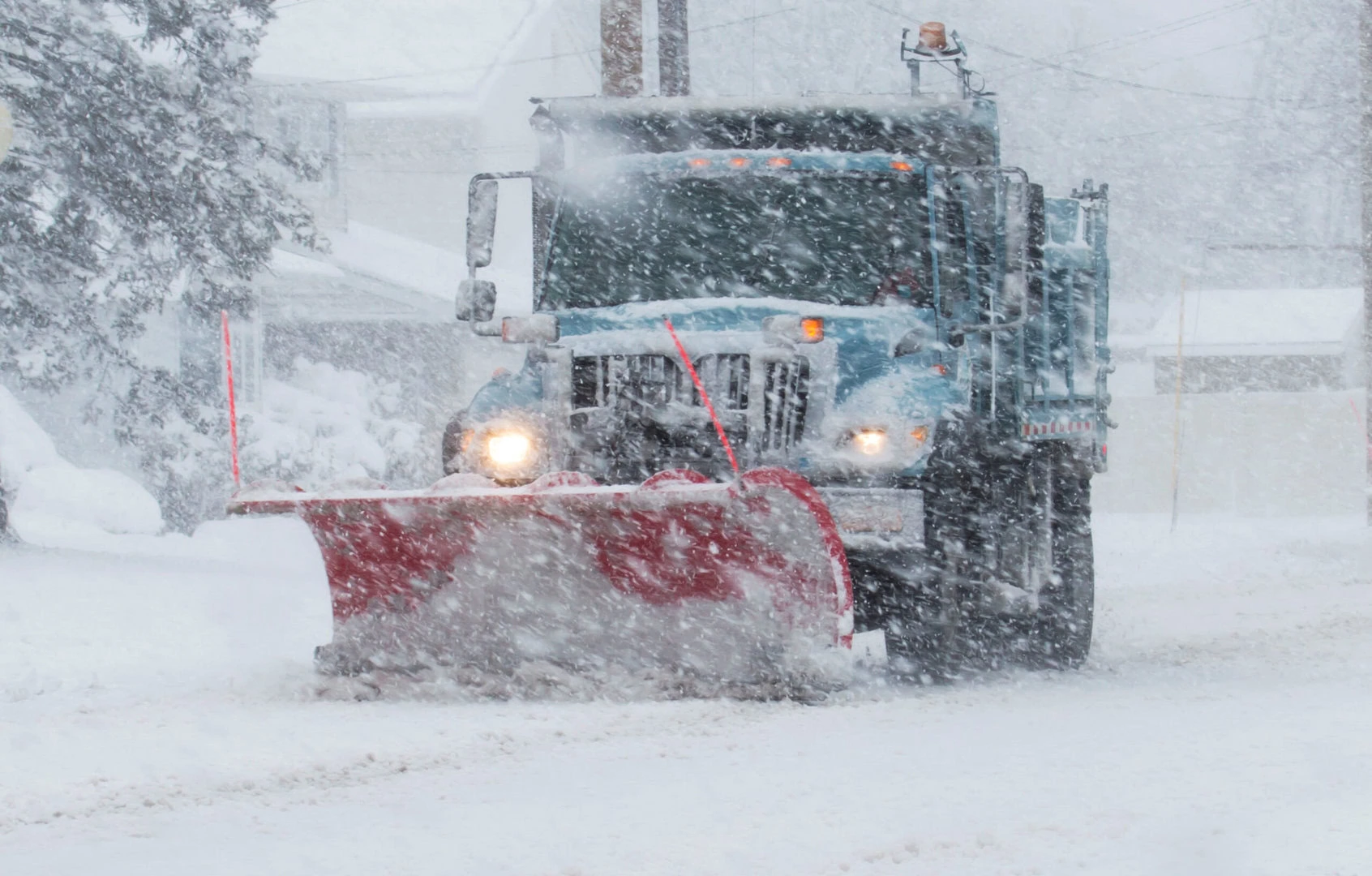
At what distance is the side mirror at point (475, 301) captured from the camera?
9234 mm

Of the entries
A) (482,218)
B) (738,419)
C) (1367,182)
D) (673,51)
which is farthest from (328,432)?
(738,419)

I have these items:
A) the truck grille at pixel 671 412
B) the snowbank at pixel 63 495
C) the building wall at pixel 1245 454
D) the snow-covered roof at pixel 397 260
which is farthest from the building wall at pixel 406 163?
Result: the truck grille at pixel 671 412

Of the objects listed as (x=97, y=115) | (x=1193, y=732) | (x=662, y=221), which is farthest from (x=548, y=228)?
(x=97, y=115)

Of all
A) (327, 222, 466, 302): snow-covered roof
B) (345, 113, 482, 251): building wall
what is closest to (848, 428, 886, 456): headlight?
(327, 222, 466, 302): snow-covered roof

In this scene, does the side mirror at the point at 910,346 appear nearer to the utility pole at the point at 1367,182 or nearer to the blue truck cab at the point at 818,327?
the blue truck cab at the point at 818,327

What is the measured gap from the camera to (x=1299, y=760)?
247 inches

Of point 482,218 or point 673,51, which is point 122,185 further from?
point 482,218

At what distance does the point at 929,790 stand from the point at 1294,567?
40.1 feet

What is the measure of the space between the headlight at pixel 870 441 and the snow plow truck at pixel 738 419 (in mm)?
19

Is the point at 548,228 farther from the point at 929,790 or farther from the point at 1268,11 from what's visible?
the point at 1268,11

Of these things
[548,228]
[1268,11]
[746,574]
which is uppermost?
[1268,11]

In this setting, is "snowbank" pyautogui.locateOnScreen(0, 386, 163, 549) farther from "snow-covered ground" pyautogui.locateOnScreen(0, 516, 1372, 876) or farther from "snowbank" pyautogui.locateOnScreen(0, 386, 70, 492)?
"snow-covered ground" pyautogui.locateOnScreen(0, 516, 1372, 876)

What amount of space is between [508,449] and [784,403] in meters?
1.24

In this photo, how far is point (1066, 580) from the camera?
33.6ft
